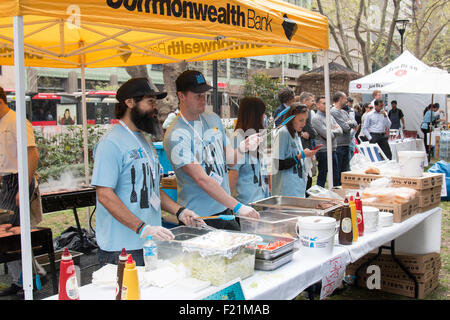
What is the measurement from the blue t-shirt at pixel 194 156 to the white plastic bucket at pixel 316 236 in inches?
33.3

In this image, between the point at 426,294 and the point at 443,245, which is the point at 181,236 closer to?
the point at 426,294

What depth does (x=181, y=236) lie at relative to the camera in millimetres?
2203

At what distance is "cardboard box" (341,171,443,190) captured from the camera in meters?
3.68

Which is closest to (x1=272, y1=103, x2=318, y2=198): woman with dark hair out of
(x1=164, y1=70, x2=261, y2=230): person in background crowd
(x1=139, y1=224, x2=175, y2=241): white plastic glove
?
(x1=164, y1=70, x2=261, y2=230): person in background crowd

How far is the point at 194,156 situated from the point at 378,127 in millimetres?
8112

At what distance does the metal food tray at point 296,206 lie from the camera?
2742mm

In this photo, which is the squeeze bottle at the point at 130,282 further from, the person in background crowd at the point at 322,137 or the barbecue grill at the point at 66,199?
the person in background crowd at the point at 322,137

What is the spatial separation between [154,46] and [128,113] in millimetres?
2686

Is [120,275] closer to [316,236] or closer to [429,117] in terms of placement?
[316,236]

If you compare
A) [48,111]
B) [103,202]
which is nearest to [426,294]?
[103,202]

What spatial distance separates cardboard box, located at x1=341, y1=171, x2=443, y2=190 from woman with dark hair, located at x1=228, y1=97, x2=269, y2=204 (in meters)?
0.82

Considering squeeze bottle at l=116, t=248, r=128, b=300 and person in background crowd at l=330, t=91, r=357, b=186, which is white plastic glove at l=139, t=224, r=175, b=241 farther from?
person in background crowd at l=330, t=91, r=357, b=186

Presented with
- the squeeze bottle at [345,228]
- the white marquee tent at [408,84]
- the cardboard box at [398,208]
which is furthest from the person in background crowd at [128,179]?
the white marquee tent at [408,84]
